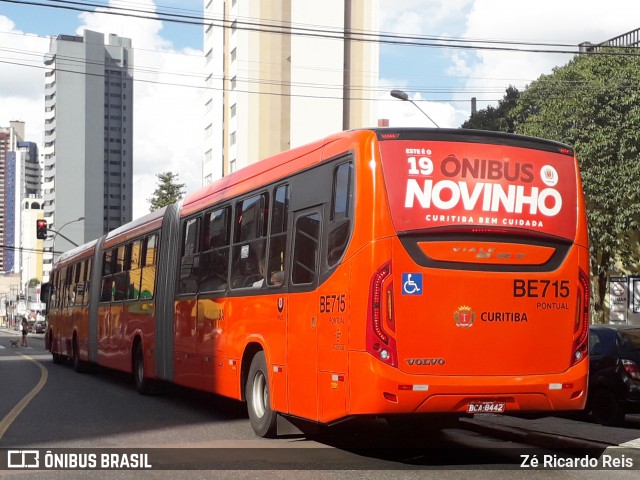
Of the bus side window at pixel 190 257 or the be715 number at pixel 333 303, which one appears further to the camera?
the bus side window at pixel 190 257

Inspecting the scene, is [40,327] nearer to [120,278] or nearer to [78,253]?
[78,253]

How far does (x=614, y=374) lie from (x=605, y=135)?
1978cm

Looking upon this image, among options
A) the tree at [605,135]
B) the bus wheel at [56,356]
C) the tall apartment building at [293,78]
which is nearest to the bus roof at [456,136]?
the bus wheel at [56,356]

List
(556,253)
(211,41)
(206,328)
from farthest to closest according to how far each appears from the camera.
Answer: (211,41)
(206,328)
(556,253)

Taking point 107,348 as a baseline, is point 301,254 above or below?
above

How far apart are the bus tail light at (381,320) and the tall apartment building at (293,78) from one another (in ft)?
227

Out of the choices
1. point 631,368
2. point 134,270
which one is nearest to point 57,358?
point 134,270

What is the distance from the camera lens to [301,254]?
10.3 meters

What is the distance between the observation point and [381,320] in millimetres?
8773

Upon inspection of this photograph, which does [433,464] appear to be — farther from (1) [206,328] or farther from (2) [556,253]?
(1) [206,328]

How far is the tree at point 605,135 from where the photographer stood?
3172 cm

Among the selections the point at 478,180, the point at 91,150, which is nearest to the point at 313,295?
the point at 478,180

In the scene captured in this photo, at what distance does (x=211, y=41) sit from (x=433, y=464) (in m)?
79.9

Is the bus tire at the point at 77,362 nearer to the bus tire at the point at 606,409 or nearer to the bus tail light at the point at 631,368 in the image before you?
the bus tire at the point at 606,409
